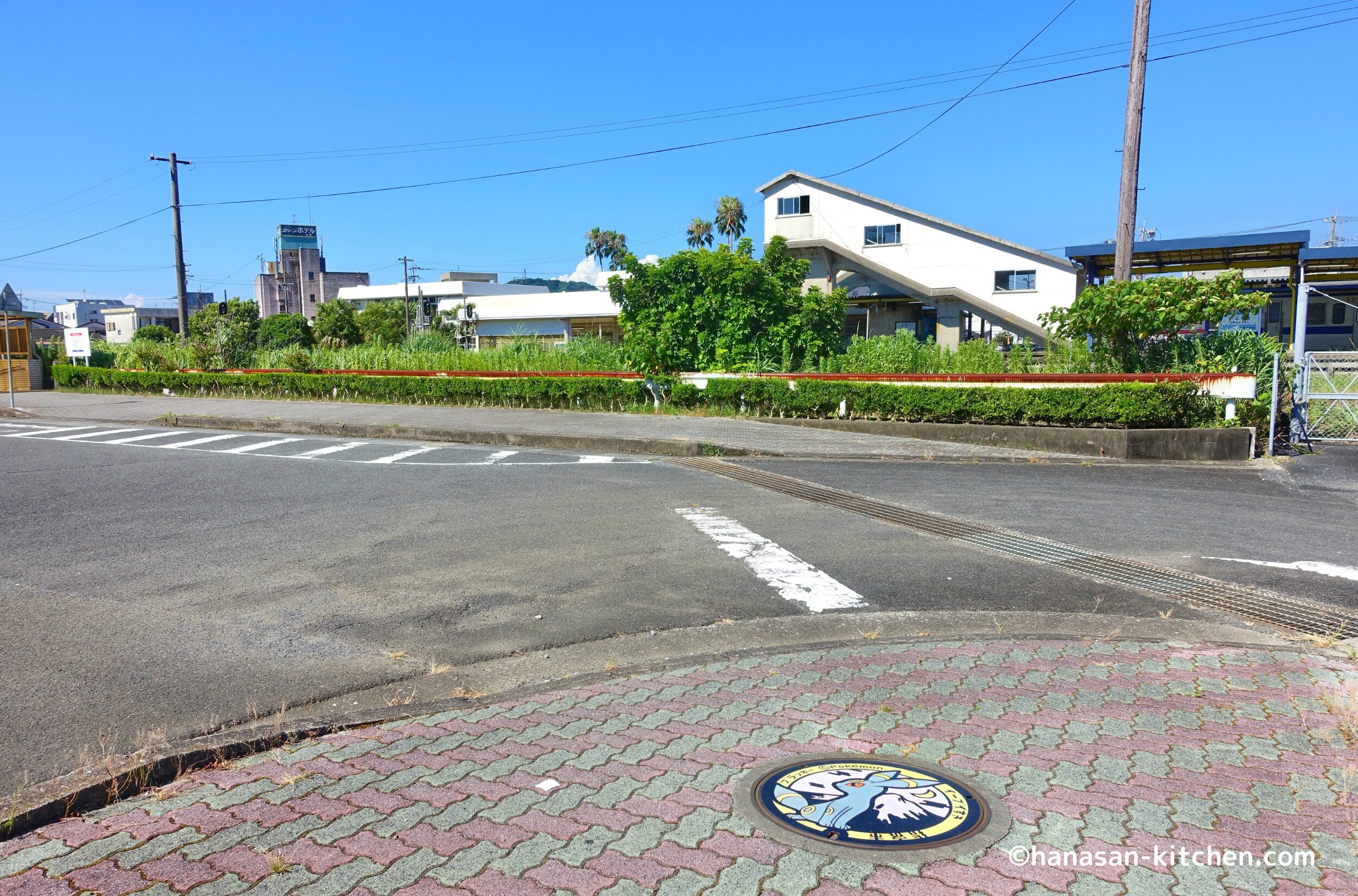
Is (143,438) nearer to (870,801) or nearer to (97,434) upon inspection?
(97,434)

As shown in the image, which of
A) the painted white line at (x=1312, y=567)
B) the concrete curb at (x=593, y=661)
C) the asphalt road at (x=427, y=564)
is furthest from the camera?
the painted white line at (x=1312, y=567)

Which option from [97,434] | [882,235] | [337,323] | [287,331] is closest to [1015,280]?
[882,235]

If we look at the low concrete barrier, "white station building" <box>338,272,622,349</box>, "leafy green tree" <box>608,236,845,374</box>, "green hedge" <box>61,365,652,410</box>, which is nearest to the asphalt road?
the low concrete barrier

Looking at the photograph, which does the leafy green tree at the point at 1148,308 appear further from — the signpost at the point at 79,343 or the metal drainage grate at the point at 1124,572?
the signpost at the point at 79,343

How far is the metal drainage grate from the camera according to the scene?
5844 millimetres

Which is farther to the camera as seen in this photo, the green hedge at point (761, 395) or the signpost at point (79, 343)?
the signpost at point (79, 343)

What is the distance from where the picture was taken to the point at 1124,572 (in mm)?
6969

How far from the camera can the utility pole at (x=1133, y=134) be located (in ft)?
49.4

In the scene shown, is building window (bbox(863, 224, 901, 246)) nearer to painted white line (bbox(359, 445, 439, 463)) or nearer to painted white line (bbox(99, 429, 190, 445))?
painted white line (bbox(359, 445, 439, 463))

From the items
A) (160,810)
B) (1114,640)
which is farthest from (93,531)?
(1114,640)

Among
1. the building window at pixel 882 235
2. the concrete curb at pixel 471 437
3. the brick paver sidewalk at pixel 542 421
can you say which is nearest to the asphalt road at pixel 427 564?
the brick paver sidewalk at pixel 542 421

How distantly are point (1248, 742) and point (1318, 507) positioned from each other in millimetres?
7402

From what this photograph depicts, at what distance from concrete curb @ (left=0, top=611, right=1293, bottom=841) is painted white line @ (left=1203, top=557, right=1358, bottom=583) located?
6.23ft

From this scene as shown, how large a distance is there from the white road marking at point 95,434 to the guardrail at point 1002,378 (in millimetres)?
7902
